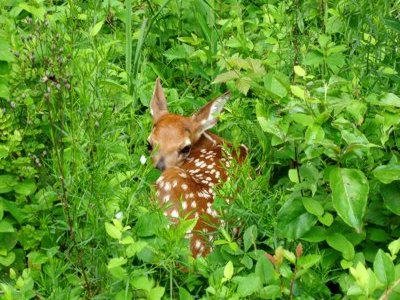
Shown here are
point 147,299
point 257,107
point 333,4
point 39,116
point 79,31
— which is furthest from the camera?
point 333,4

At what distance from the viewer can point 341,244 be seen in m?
4.79

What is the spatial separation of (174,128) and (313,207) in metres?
1.92

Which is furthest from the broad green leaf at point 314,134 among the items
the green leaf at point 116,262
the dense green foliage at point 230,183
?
the green leaf at point 116,262

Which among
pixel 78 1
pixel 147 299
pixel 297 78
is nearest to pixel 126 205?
pixel 147 299

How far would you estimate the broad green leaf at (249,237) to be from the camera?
4.82m

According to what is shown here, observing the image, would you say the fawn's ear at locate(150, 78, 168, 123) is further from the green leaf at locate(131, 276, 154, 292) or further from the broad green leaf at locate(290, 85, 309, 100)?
the green leaf at locate(131, 276, 154, 292)

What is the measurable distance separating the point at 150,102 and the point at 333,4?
4.48 ft

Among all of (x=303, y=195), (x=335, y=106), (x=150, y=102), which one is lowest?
(x=150, y=102)

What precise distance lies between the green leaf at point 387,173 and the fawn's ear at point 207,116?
75.4 inches

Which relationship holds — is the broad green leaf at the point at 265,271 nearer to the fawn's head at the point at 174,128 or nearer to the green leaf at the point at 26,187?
the green leaf at the point at 26,187

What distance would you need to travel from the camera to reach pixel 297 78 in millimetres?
5859

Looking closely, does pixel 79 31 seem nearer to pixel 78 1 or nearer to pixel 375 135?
pixel 78 1

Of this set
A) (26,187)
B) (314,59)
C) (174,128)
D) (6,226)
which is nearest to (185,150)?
(174,128)

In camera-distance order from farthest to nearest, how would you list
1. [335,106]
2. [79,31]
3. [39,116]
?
1. [79,31]
2. [39,116]
3. [335,106]
